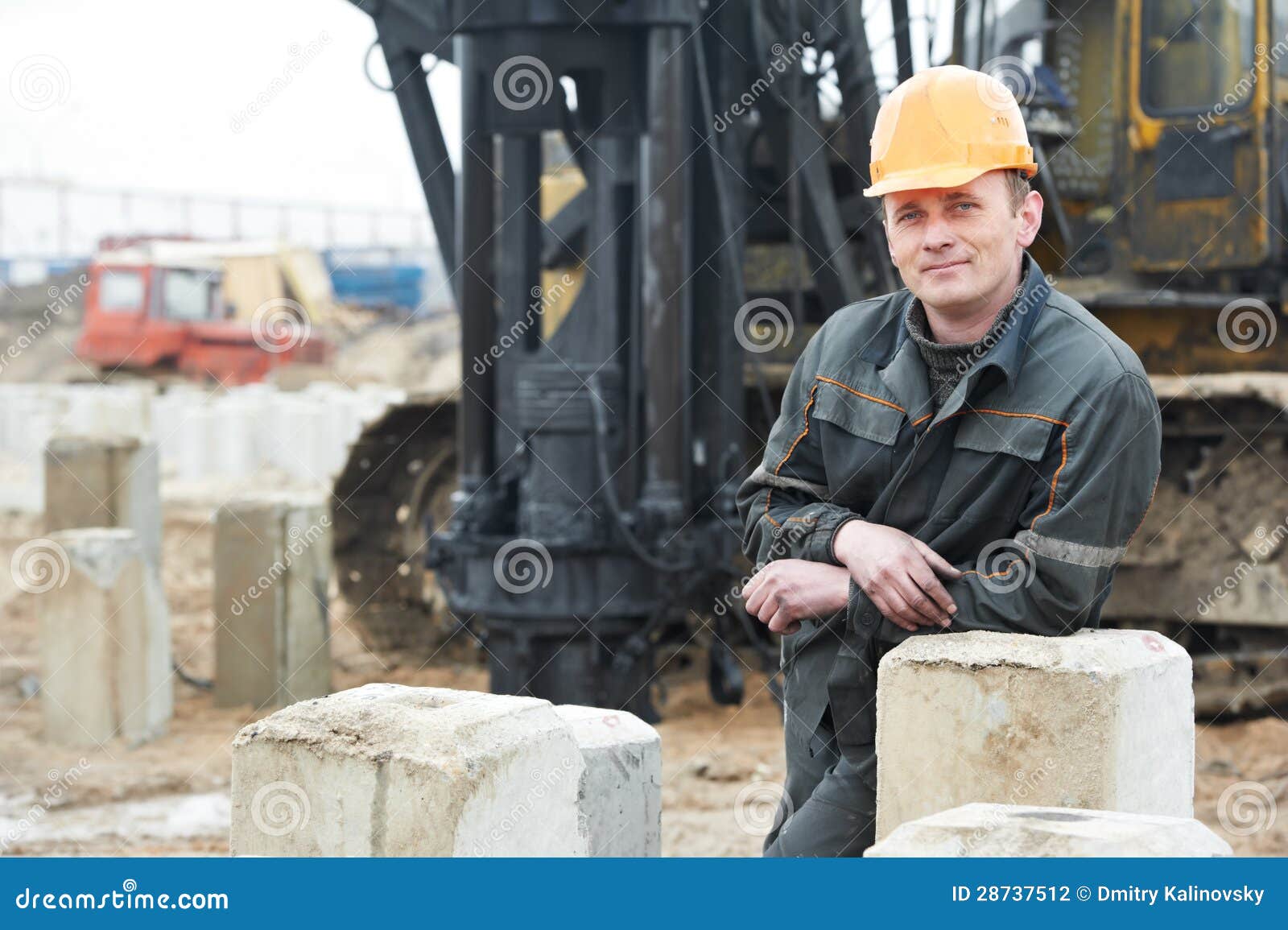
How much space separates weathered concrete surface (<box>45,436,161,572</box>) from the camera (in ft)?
31.1

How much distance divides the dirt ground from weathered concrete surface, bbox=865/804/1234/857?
390 cm

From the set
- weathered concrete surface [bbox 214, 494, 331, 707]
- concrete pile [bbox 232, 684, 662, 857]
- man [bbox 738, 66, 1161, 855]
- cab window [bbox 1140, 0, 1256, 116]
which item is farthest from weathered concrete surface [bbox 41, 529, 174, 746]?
man [bbox 738, 66, 1161, 855]

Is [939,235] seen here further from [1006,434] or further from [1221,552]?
[1221,552]

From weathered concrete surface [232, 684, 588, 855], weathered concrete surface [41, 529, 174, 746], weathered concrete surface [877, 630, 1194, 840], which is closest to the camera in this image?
weathered concrete surface [232, 684, 588, 855]

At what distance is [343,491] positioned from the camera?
10305 millimetres

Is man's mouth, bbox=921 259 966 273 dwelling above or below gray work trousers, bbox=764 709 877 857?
above

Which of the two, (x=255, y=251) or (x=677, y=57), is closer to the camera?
(x=677, y=57)

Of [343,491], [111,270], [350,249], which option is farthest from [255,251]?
[343,491]

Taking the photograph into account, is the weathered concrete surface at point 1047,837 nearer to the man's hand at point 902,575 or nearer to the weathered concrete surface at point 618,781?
the man's hand at point 902,575

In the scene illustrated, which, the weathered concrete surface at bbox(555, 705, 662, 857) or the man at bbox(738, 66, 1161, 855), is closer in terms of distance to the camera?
the man at bbox(738, 66, 1161, 855)

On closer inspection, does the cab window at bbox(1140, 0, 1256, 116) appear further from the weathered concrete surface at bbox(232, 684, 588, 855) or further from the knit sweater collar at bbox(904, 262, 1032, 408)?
the weathered concrete surface at bbox(232, 684, 588, 855)

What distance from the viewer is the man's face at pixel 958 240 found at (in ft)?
10.3
